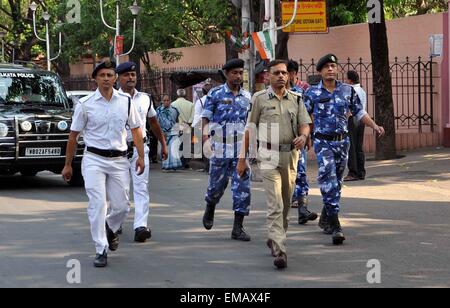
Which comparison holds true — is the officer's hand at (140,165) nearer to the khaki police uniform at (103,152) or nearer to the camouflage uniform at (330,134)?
the khaki police uniform at (103,152)

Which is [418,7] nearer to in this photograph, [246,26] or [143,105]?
[246,26]

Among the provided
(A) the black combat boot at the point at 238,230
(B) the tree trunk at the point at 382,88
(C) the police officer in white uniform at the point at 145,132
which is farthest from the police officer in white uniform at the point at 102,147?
(B) the tree trunk at the point at 382,88

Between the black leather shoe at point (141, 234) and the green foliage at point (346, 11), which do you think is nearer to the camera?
the black leather shoe at point (141, 234)

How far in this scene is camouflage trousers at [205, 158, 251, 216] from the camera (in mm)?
9859

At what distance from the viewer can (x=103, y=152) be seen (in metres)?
8.49

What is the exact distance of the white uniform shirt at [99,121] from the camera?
850cm

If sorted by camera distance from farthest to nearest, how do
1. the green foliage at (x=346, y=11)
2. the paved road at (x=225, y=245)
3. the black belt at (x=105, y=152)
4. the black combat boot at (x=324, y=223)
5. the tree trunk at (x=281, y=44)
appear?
the green foliage at (x=346, y=11), the tree trunk at (x=281, y=44), the black combat boot at (x=324, y=223), the black belt at (x=105, y=152), the paved road at (x=225, y=245)

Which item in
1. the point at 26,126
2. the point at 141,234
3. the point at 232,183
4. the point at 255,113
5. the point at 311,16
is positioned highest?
the point at 311,16

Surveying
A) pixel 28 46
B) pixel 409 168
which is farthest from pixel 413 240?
pixel 28 46

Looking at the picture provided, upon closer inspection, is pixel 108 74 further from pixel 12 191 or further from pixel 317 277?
pixel 12 191

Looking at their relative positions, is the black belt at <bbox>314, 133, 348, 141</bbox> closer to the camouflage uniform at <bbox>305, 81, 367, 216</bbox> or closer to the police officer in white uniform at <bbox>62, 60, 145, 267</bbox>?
the camouflage uniform at <bbox>305, 81, 367, 216</bbox>

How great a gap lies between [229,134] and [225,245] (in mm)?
1235

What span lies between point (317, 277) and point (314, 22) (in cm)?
1230

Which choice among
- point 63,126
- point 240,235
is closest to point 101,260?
point 240,235
